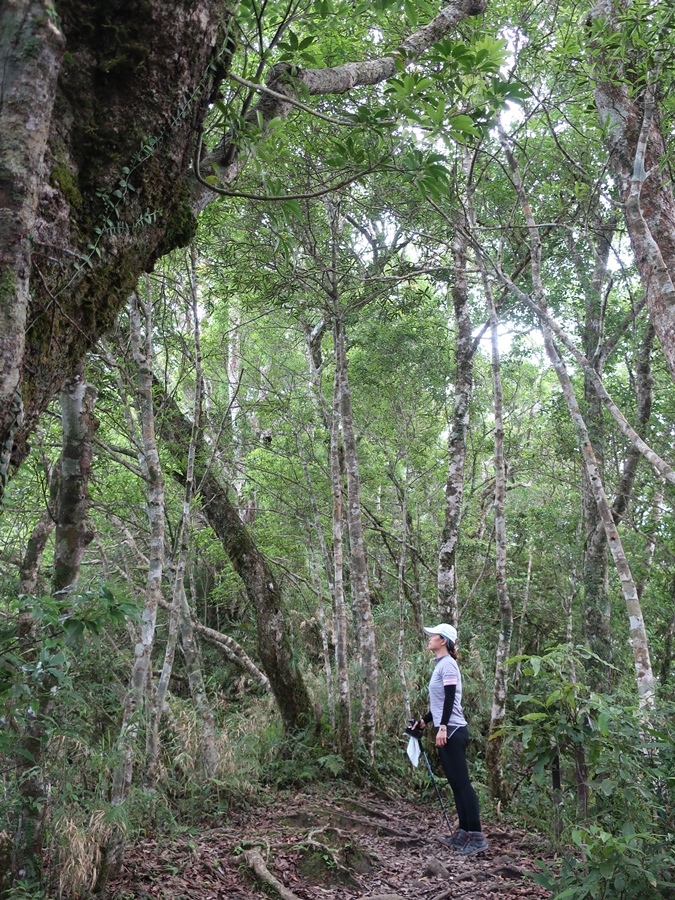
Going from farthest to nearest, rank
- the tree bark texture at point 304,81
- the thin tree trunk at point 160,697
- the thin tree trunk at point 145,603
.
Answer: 1. the thin tree trunk at point 160,697
2. the thin tree trunk at point 145,603
3. the tree bark texture at point 304,81

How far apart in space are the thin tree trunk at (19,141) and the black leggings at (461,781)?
17.6ft

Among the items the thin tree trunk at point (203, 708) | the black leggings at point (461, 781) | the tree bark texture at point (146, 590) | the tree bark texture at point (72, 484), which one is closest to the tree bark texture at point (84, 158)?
the tree bark texture at point (72, 484)

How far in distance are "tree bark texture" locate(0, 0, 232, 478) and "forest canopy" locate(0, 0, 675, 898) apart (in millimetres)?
10

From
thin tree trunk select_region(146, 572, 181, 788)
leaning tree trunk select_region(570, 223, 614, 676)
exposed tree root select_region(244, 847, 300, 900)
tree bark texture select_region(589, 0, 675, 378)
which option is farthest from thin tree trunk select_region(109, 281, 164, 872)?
leaning tree trunk select_region(570, 223, 614, 676)

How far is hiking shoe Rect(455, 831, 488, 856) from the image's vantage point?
214 inches

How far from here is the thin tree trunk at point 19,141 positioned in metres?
1.41

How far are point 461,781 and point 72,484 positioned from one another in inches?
167

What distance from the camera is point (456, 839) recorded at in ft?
18.7

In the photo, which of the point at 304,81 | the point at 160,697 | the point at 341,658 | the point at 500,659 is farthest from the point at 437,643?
the point at 304,81

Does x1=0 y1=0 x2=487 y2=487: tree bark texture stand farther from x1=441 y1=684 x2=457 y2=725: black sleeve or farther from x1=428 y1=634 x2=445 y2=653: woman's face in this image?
x1=441 y1=684 x2=457 y2=725: black sleeve

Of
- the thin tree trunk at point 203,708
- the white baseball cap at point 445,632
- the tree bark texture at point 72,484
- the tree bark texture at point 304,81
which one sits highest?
the tree bark texture at point 304,81

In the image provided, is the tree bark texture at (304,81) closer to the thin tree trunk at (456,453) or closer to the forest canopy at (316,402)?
the forest canopy at (316,402)

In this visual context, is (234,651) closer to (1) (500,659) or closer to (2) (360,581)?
(2) (360,581)

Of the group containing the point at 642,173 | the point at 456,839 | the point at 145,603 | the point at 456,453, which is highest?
the point at 642,173
